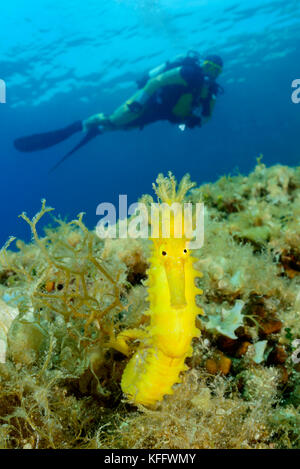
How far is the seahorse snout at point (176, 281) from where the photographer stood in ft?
5.24

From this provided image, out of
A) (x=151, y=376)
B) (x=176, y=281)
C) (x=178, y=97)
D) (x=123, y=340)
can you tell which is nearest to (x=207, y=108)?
(x=178, y=97)

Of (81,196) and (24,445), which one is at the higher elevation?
(81,196)

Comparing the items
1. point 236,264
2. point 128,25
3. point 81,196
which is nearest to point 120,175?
point 81,196

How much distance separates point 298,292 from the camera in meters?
2.84

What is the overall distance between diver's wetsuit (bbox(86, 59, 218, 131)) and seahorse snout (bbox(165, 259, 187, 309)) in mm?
8425

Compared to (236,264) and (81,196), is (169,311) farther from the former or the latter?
(81,196)

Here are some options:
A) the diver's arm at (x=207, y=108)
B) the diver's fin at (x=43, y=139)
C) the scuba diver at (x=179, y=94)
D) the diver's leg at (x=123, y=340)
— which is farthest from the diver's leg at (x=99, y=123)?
the diver's leg at (x=123, y=340)

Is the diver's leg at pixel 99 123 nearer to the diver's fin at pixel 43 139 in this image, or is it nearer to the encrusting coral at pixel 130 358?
the diver's fin at pixel 43 139

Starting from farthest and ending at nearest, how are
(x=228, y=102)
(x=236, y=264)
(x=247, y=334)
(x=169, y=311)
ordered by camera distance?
1. (x=228, y=102)
2. (x=236, y=264)
3. (x=247, y=334)
4. (x=169, y=311)

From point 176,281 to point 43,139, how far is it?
12753 mm

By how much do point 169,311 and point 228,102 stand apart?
74.2m

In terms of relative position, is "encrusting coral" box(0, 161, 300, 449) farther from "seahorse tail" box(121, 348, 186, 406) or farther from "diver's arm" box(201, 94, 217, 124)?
"diver's arm" box(201, 94, 217, 124)

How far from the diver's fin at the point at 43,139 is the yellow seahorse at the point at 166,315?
12.1m

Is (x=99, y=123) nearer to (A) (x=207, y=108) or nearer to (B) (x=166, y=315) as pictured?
(A) (x=207, y=108)
